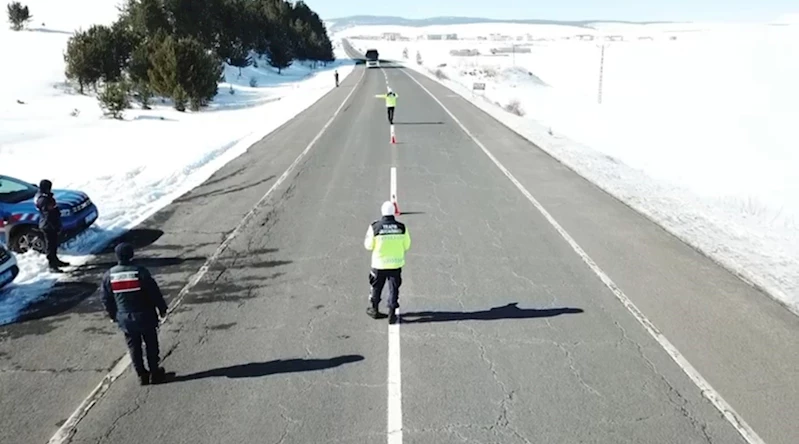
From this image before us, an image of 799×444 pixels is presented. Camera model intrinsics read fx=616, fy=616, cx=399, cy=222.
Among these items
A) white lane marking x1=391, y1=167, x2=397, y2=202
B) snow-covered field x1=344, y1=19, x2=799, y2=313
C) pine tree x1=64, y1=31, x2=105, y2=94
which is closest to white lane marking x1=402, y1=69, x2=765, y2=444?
snow-covered field x1=344, y1=19, x2=799, y2=313

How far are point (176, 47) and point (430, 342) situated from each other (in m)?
36.2

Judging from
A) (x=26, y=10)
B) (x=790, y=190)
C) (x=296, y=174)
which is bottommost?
(x=790, y=190)

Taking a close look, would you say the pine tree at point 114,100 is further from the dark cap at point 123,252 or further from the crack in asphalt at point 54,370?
the dark cap at point 123,252

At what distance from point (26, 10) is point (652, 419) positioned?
89.7 m

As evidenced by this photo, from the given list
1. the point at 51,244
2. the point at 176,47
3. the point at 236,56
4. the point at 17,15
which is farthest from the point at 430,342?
the point at 17,15

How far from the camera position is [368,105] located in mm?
35438

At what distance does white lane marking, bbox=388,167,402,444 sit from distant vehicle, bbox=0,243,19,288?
5543 mm

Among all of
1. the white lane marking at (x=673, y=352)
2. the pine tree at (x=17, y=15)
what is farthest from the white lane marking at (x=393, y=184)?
the pine tree at (x=17, y=15)

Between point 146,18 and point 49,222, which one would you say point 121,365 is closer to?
point 49,222

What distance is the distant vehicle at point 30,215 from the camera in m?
10.5

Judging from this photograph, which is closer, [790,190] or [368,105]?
[790,190]

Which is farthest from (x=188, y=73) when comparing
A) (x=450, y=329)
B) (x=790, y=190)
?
(x=450, y=329)

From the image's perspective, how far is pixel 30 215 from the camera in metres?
10.6

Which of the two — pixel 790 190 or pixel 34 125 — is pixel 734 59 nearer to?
pixel 790 190
